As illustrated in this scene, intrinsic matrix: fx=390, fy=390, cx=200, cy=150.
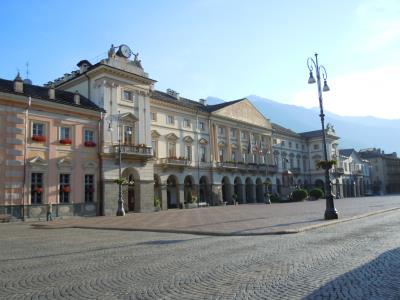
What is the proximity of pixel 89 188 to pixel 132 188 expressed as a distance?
21.7 feet

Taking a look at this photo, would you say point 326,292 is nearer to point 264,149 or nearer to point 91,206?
point 91,206

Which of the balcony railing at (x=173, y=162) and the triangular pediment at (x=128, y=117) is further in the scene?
the balcony railing at (x=173, y=162)

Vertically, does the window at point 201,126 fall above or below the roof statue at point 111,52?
below

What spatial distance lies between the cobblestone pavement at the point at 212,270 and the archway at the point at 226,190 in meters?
44.6

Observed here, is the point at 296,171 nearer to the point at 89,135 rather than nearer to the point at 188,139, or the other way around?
the point at 188,139

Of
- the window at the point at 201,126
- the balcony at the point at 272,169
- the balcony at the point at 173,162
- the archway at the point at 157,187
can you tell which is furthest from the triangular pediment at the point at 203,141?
the balcony at the point at 272,169

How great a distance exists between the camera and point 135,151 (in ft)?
130

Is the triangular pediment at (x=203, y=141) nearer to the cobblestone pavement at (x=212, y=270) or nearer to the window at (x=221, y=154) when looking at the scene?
the window at (x=221, y=154)

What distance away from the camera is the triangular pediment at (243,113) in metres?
59.5

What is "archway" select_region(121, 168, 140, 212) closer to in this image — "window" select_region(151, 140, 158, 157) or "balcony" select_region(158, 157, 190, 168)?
"window" select_region(151, 140, 158, 157)

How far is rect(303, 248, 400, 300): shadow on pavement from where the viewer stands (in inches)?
246

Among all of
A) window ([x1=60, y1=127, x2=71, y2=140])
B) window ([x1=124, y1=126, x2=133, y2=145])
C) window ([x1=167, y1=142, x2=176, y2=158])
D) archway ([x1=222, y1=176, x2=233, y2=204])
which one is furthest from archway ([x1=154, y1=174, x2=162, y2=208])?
archway ([x1=222, y1=176, x2=233, y2=204])

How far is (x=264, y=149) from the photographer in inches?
2662

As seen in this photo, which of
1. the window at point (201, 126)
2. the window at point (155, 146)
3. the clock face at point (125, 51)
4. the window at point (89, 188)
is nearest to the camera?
the window at point (89, 188)
